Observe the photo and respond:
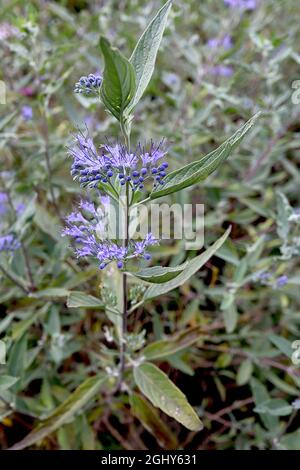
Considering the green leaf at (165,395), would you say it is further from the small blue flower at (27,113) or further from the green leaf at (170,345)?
the small blue flower at (27,113)

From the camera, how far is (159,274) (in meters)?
0.91

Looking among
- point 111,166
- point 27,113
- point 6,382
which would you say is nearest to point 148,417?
point 6,382

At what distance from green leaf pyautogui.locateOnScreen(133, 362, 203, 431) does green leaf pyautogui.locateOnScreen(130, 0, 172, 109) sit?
2.25 ft

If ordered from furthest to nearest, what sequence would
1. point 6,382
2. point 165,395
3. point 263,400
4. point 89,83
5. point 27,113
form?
1. point 27,113
2. point 263,400
3. point 6,382
4. point 165,395
5. point 89,83

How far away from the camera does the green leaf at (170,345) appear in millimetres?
1423

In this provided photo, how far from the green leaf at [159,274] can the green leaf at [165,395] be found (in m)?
0.36

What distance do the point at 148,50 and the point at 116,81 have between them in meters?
0.16

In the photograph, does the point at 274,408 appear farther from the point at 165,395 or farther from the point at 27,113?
the point at 27,113

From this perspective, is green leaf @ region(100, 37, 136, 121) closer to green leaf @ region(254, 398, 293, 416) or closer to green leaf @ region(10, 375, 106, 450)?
green leaf @ region(10, 375, 106, 450)

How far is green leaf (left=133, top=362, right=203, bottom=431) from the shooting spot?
1127 mm

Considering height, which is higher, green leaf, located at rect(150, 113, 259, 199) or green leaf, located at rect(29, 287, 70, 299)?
green leaf, located at rect(150, 113, 259, 199)

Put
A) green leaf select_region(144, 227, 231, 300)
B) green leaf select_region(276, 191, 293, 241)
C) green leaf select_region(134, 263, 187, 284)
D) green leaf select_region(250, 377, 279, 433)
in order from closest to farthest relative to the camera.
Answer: green leaf select_region(134, 263, 187, 284)
green leaf select_region(144, 227, 231, 300)
green leaf select_region(276, 191, 293, 241)
green leaf select_region(250, 377, 279, 433)

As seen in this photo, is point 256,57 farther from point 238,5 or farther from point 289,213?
point 289,213

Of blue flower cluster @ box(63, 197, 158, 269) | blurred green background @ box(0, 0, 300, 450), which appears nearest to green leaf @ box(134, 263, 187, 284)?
blue flower cluster @ box(63, 197, 158, 269)
